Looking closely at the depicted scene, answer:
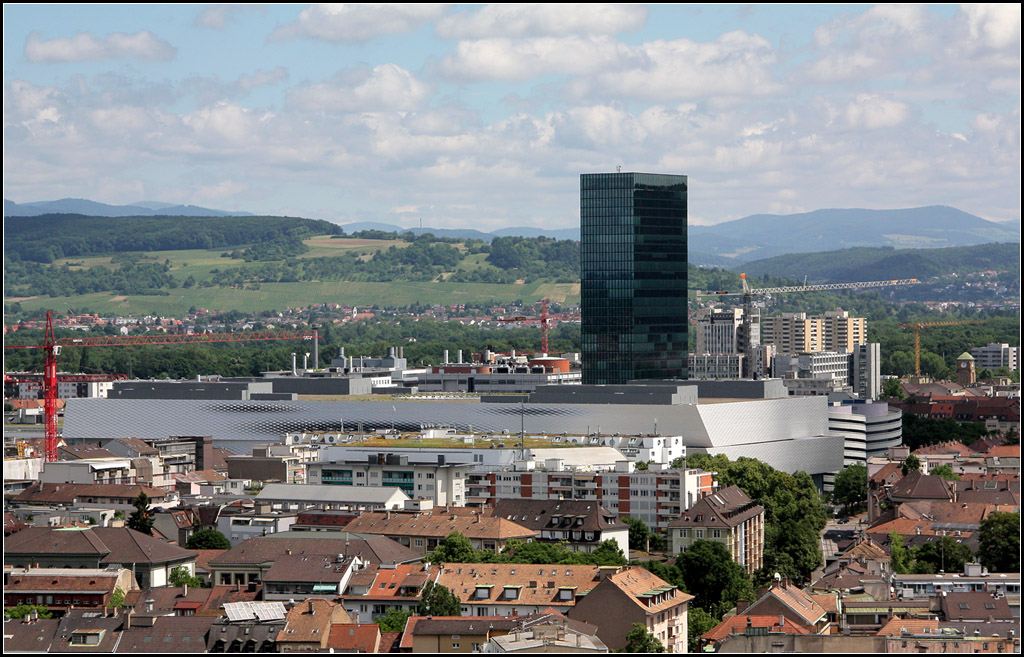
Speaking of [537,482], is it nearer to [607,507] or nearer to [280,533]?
[607,507]

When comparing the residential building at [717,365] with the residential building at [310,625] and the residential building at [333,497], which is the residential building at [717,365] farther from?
the residential building at [310,625]

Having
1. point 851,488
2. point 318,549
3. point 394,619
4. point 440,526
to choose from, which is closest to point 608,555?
point 440,526

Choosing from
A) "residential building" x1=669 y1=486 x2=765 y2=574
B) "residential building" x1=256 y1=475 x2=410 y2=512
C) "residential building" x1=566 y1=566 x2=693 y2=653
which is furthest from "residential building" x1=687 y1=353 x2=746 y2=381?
"residential building" x1=566 y1=566 x2=693 y2=653

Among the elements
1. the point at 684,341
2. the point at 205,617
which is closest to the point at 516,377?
the point at 684,341

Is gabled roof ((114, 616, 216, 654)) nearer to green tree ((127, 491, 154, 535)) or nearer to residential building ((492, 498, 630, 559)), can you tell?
residential building ((492, 498, 630, 559))

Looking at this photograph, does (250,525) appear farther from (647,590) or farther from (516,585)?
(647,590)

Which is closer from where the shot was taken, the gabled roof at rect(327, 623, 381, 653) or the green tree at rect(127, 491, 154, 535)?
the gabled roof at rect(327, 623, 381, 653)
